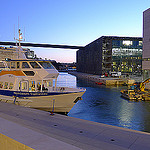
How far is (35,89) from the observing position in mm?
20641

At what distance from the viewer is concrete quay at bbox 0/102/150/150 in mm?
5867

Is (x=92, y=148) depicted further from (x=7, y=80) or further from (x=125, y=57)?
(x=125, y=57)

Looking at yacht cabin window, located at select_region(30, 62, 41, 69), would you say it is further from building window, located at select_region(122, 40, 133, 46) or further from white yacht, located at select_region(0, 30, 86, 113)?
building window, located at select_region(122, 40, 133, 46)

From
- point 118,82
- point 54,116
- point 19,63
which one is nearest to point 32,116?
point 54,116

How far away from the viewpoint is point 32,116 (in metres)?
15.1

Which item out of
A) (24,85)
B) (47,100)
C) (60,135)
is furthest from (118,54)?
(60,135)

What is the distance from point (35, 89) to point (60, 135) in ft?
35.7

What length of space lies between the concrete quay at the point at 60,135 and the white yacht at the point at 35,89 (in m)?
2.47

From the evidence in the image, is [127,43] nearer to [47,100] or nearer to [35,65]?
[35,65]

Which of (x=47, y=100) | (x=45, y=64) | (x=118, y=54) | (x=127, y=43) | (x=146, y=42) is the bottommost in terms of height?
(x=47, y=100)

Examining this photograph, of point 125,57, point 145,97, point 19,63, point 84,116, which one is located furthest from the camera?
point 125,57

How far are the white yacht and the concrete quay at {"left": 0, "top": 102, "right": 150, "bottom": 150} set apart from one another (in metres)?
2.47

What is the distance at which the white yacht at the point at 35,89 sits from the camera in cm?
1986

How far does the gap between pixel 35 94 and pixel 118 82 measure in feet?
175
